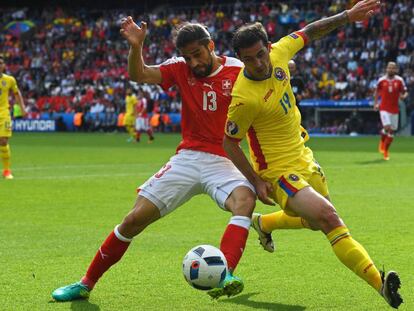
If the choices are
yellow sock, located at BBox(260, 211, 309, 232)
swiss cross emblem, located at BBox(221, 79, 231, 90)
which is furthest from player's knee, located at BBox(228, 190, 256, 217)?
yellow sock, located at BBox(260, 211, 309, 232)

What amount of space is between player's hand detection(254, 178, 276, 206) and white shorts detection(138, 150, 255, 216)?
16 centimetres

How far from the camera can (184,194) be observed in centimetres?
693

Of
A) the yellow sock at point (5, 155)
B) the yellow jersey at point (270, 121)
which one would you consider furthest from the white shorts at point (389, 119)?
the yellow jersey at point (270, 121)

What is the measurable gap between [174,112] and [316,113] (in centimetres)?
739

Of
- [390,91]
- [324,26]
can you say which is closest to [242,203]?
[324,26]

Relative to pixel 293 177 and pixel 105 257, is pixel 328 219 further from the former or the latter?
pixel 105 257

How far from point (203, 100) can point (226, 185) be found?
711 millimetres

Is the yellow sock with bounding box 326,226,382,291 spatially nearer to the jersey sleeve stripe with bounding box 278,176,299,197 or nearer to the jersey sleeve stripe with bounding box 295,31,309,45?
the jersey sleeve stripe with bounding box 278,176,299,197

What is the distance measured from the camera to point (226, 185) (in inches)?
265

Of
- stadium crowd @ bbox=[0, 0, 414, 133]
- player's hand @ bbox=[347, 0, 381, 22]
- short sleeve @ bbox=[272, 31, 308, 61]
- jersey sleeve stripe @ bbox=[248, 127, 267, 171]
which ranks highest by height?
player's hand @ bbox=[347, 0, 381, 22]

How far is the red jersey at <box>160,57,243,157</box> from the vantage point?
696 centimetres

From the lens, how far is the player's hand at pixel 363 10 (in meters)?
7.23

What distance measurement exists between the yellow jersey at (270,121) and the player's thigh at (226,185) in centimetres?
17

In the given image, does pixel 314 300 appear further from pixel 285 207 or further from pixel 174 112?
pixel 174 112
